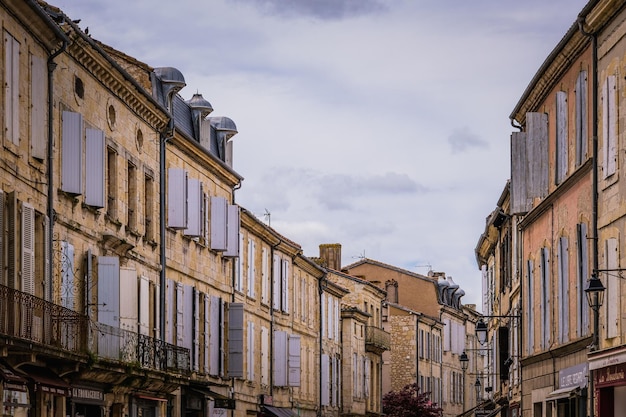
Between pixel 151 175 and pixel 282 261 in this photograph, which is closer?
pixel 151 175

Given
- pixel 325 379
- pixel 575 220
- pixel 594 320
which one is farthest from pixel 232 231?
pixel 325 379

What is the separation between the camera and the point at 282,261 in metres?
51.2

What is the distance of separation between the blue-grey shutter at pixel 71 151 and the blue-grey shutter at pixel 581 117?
920cm

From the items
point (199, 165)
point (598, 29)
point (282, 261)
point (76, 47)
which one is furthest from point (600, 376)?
point (282, 261)

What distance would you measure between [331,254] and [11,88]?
5137cm

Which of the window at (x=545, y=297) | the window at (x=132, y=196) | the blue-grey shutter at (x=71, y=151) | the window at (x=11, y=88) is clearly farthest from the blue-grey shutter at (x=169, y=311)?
the window at (x=11, y=88)

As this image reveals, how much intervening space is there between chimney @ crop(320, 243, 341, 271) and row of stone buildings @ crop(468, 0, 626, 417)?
35.7m

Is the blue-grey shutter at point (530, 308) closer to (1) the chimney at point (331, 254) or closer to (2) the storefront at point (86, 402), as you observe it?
(2) the storefront at point (86, 402)

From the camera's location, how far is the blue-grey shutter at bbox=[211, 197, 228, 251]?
3991 centimetres

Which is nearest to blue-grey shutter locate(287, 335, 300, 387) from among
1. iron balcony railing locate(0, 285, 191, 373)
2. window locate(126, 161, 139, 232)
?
iron balcony railing locate(0, 285, 191, 373)

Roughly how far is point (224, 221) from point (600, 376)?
1797cm

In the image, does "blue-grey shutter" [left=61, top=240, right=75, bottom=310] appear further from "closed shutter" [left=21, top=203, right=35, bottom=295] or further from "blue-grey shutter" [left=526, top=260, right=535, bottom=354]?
"blue-grey shutter" [left=526, top=260, right=535, bottom=354]

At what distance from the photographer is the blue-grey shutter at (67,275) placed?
26578 millimetres

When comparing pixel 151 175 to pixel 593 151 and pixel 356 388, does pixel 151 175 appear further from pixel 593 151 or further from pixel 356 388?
pixel 356 388
